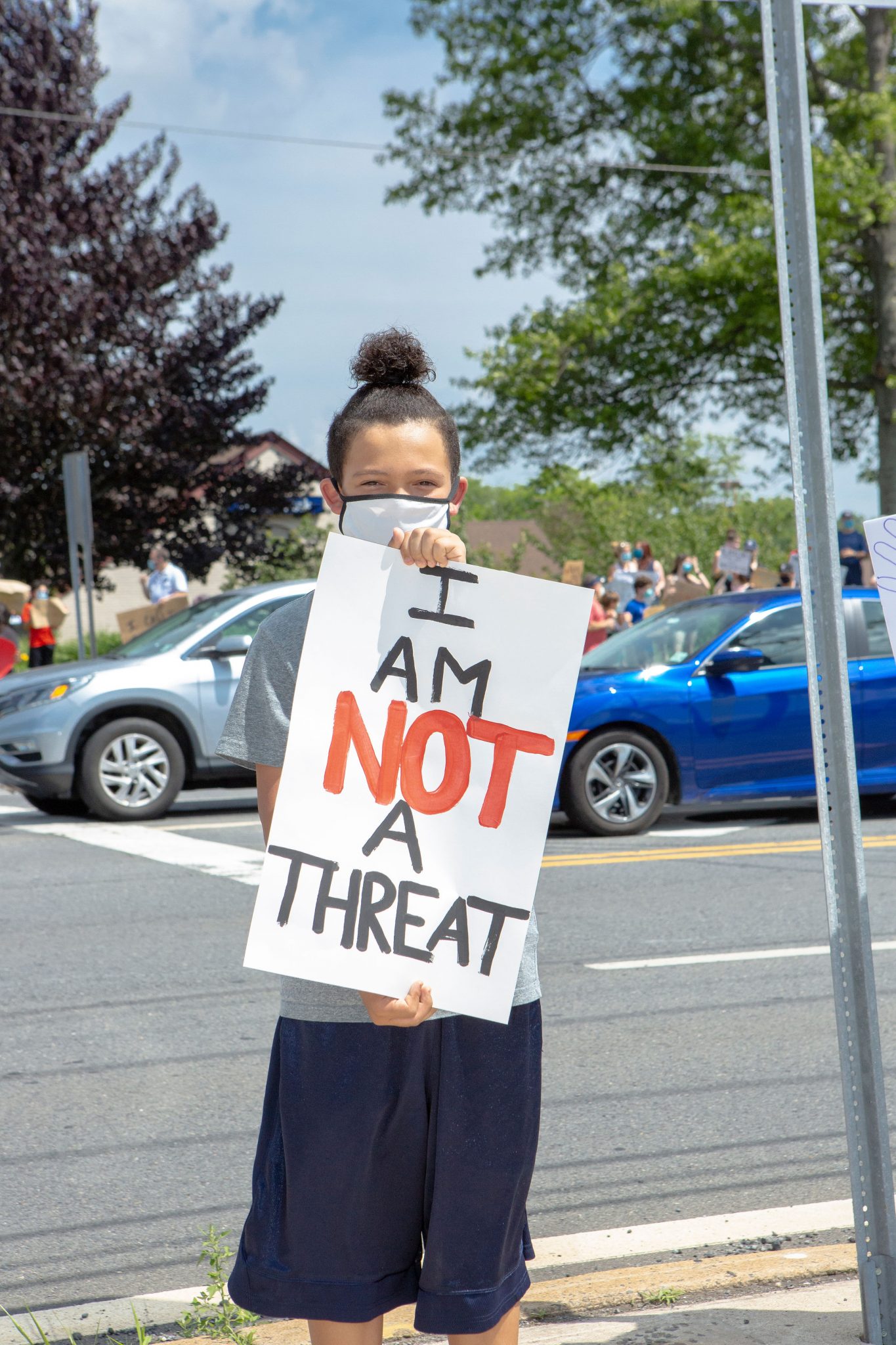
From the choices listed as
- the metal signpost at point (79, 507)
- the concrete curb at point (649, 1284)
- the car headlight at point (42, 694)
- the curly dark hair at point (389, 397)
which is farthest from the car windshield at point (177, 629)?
the curly dark hair at point (389, 397)

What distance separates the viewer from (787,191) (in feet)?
8.98

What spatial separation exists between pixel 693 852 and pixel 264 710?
23.3ft

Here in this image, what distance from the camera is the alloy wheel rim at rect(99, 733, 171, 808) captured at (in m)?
10.5

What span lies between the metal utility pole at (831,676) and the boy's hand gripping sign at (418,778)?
0.81m

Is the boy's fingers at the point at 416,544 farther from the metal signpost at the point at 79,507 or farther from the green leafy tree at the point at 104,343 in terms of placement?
the green leafy tree at the point at 104,343

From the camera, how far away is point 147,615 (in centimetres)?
1410

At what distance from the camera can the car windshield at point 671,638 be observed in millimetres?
10164

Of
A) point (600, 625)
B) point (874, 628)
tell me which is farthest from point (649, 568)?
point (874, 628)

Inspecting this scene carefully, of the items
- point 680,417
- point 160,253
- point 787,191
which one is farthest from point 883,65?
point 787,191

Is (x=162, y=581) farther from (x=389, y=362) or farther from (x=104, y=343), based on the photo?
(x=389, y=362)

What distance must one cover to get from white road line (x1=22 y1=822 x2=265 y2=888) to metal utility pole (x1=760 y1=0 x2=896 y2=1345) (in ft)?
17.3

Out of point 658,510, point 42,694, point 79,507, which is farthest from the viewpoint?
point 658,510

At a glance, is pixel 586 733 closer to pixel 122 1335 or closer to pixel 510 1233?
pixel 122 1335

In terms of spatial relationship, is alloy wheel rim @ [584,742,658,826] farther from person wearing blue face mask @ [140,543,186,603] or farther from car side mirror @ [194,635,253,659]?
person wearing blue face mask @ [140,543,186,603]
